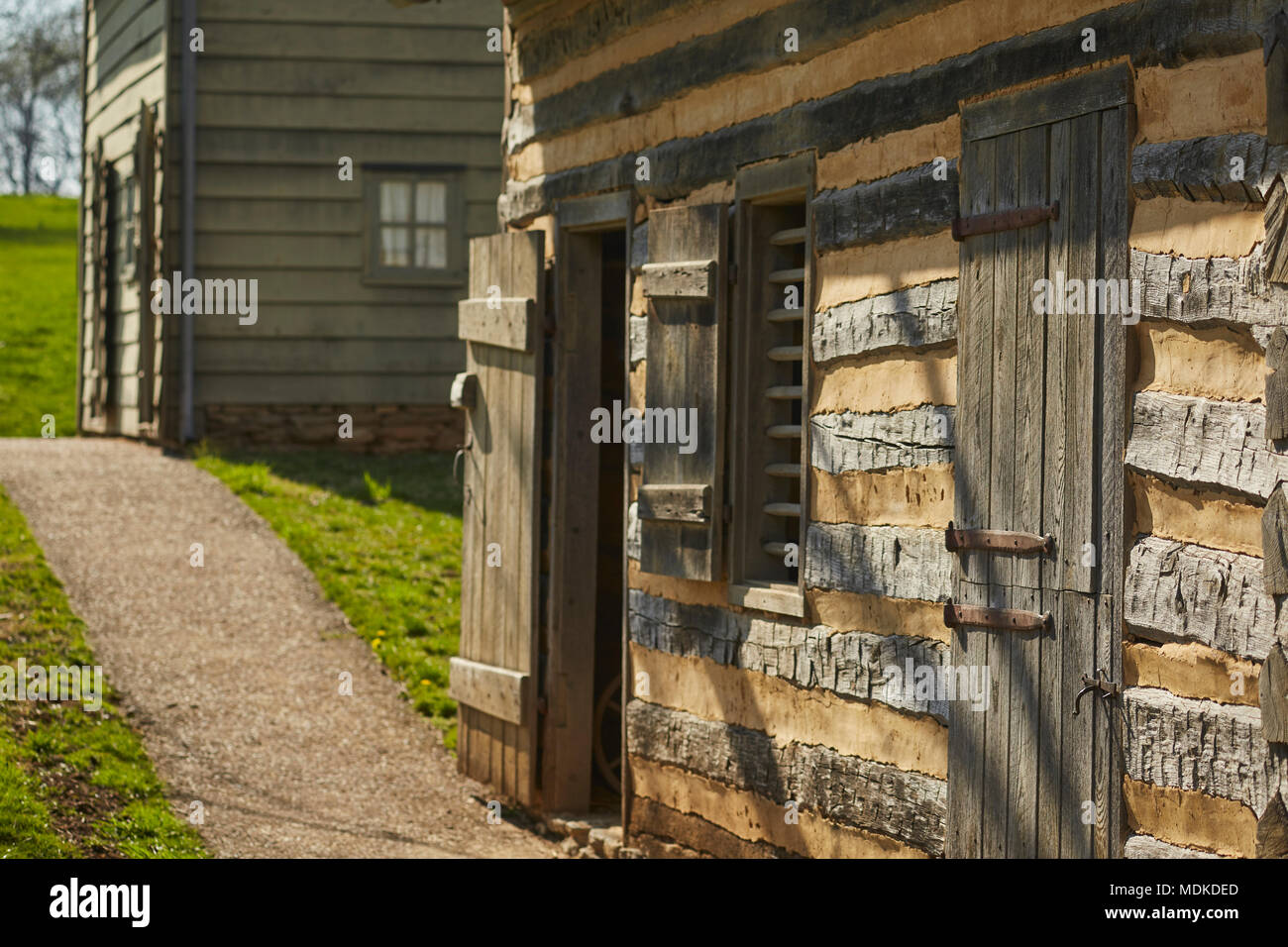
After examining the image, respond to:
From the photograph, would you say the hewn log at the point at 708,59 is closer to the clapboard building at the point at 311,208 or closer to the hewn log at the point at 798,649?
the hewn log at the point at 798,649

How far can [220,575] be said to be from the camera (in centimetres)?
1097

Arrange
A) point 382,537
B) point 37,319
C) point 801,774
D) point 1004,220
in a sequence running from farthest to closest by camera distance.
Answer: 1. point 37,319
2. point 382,537
3. point 801,774
4. point 1004,220

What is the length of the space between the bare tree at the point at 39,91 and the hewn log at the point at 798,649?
108 feet

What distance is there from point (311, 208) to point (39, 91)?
33.2 meters

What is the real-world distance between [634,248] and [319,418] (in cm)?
889

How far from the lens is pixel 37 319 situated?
2712 centimetres

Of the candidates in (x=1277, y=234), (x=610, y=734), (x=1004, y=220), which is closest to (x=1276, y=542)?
(x=1277, y=234)

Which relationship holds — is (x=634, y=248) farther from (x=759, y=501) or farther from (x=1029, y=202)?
(x=1029, y=202)

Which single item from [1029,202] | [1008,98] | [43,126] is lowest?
[1029,202]

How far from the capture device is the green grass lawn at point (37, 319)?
2147 cm

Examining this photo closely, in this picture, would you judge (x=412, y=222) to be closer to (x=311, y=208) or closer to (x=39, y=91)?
(x=311, y=208)

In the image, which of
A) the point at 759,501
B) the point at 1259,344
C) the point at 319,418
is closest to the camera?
the point at 1259,344

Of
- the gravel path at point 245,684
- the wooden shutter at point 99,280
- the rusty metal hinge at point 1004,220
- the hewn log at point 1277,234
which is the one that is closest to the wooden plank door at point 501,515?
the gravel path at point 245,684
